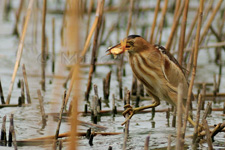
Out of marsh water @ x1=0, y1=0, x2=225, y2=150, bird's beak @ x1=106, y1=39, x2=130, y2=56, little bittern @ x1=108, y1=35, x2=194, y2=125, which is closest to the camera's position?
marsh water @ x1=0, y1=0, x2=225, y2=150

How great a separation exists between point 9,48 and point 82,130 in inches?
123

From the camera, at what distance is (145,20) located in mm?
7797

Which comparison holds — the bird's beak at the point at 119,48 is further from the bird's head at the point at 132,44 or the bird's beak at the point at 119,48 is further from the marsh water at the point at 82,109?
the marsh water at the point at 82,109

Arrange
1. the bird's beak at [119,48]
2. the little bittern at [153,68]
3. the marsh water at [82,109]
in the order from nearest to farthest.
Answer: the marsh water at [82,109] → the bird's beak at [119,48] → the little bittern at [153,68]

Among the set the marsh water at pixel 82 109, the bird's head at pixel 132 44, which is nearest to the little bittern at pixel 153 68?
the bird's head at pixel 132 44

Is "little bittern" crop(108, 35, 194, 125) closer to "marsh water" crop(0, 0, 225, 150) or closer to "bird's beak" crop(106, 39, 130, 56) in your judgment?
"bird's beak" crop(106, 39, 130, 56)

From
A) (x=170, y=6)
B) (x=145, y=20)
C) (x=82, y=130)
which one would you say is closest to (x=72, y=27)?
(x=82, y=130)

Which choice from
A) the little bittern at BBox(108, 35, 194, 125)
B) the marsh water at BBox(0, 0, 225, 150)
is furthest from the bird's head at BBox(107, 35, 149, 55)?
the marsh water at BBox(0, 0, 225, 150)

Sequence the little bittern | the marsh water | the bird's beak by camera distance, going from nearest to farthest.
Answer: the marsh water → the bird's beak → the little bittern

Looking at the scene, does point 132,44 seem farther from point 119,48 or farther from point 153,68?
point 153,68

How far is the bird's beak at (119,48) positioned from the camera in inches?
120

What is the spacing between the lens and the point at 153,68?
3.32 m

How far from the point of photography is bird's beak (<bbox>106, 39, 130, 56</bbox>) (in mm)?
3053

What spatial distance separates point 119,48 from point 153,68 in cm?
36
